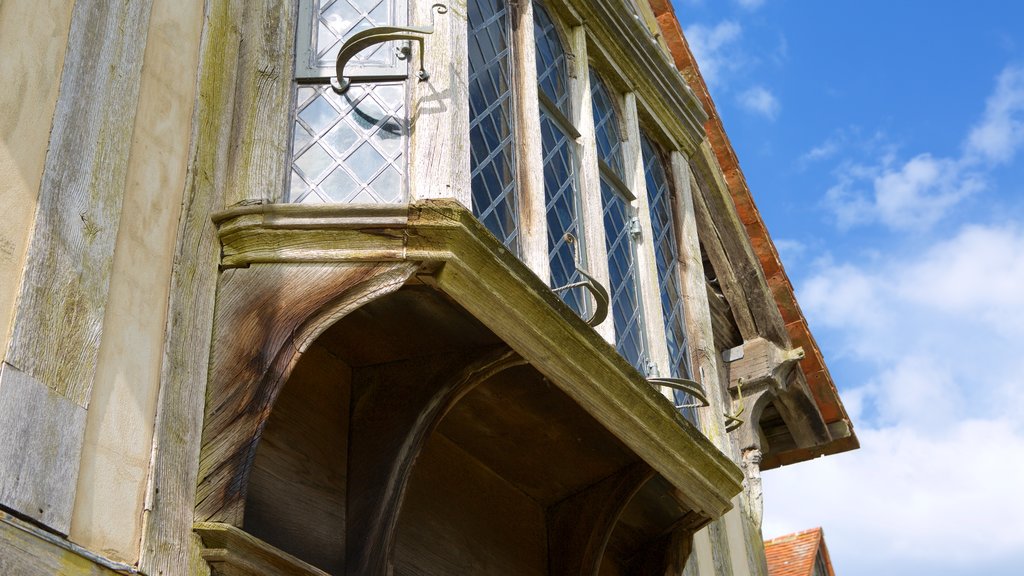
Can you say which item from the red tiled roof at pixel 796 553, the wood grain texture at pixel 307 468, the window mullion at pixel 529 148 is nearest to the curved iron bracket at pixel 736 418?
the window mullion at pixel 529 148

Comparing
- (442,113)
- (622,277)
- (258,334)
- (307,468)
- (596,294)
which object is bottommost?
(307,468)

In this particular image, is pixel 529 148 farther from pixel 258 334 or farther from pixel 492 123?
pixel 258 334

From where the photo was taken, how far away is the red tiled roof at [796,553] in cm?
1210

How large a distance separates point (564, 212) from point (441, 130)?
115 cm

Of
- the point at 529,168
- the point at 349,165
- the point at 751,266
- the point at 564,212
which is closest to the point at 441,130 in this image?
the point at 349,165

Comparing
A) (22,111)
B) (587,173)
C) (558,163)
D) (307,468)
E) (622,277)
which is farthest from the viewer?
(622,277)

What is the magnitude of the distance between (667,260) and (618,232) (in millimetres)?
663

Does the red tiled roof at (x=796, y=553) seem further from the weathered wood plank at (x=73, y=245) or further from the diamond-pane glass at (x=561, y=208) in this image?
the weathered wood plank at (x=73, y=245)

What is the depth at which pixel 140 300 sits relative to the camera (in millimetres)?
3721

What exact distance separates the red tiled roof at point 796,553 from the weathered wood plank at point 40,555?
9616mm

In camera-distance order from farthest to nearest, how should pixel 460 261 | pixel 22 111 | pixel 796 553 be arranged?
pixel 796 553 → pixel 460 261 → pixel 22 111

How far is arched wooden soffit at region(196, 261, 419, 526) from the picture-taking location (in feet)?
12.3

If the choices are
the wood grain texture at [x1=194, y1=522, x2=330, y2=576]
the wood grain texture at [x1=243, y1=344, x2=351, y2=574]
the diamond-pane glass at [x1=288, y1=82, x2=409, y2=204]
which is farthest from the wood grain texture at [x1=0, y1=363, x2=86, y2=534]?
the diamond-pane glass at [x1=288, y1=82, x2=409, y2=204]

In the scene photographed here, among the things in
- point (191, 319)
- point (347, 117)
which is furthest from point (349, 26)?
point (191, 319)
